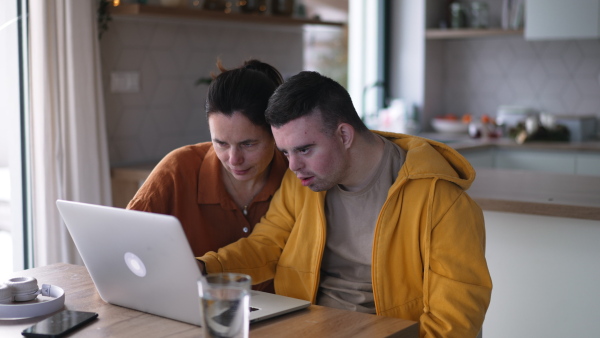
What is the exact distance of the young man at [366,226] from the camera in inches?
67.4

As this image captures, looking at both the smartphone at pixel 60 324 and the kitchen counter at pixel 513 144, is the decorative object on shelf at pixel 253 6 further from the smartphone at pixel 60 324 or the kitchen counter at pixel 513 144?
the smartphone at pixel 60 324

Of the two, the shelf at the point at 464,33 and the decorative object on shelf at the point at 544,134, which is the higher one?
the shelf at the point at 464,33

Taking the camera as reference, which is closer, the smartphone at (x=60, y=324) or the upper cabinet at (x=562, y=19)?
the smartphone at (x=60, y=324)

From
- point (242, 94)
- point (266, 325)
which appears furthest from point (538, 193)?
point (266, 325)

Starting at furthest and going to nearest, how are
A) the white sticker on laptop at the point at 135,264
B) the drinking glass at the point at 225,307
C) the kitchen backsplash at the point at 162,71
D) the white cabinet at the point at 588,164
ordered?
1. the white cabinet at the point at 588,164
2. the kitchen backsplash at the point at 162,71
3. the white sticker on laptop at the point at 135,264
4. the drinking glass at the point at 225,307

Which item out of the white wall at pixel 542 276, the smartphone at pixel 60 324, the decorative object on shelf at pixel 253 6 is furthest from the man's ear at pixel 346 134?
the decorative object on shelf at pixel 253 6

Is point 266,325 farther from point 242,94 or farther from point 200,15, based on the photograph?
point 200,15

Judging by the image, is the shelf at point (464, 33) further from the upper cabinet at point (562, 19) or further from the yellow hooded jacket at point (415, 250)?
the yellow hooded jacket at point (415, 250)

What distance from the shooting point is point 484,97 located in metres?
5.40

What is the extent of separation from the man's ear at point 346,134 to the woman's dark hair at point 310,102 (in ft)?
0.04

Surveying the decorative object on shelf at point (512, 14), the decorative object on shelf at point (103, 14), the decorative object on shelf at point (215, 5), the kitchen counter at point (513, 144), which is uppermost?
the decorative object on shelf at point (512, 14)

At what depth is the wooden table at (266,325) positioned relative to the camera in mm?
1507

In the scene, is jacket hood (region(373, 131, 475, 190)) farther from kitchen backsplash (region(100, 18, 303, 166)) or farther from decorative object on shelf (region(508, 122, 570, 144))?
decorative object on shelf (region(508, 122, 570, 144))

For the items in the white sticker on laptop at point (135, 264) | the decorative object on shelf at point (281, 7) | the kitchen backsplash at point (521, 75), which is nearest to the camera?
the white sticker on laptop at point (135, 264)
